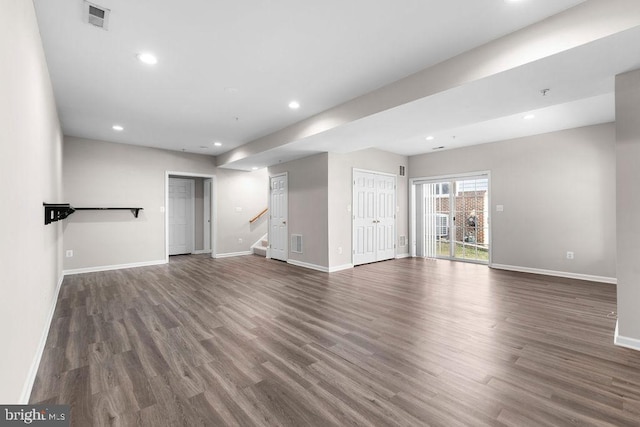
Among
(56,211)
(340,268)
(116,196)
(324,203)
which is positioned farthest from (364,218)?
(116,196)

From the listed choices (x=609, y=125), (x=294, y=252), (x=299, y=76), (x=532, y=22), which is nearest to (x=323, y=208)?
(x=294, y=252)

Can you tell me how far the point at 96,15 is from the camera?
90.5 inches

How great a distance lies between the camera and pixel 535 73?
259 cm

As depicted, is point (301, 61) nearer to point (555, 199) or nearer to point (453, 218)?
point (555, 199)

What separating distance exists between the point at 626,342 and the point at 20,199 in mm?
4959

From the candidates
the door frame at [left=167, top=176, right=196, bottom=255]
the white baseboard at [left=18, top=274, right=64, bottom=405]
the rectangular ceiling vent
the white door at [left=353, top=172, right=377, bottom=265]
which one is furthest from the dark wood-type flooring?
the door frame at [left=167, top=176, right=196, bottom=255]

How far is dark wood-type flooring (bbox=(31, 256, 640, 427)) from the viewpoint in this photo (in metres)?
1.77

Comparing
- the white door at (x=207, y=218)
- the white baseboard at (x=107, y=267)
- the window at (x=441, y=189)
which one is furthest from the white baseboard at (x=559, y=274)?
the white baseboard at (x=107, y=267)

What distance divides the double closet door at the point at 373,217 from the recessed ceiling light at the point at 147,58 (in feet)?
14.4

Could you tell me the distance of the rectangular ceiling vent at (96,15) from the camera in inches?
87.4

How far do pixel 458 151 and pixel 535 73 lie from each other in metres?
4.66

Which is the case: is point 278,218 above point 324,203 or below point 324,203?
below

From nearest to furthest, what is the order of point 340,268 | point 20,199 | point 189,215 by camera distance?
point 20,199, point 340,268, point 189,215

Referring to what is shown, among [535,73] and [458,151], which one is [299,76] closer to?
[535,73]
